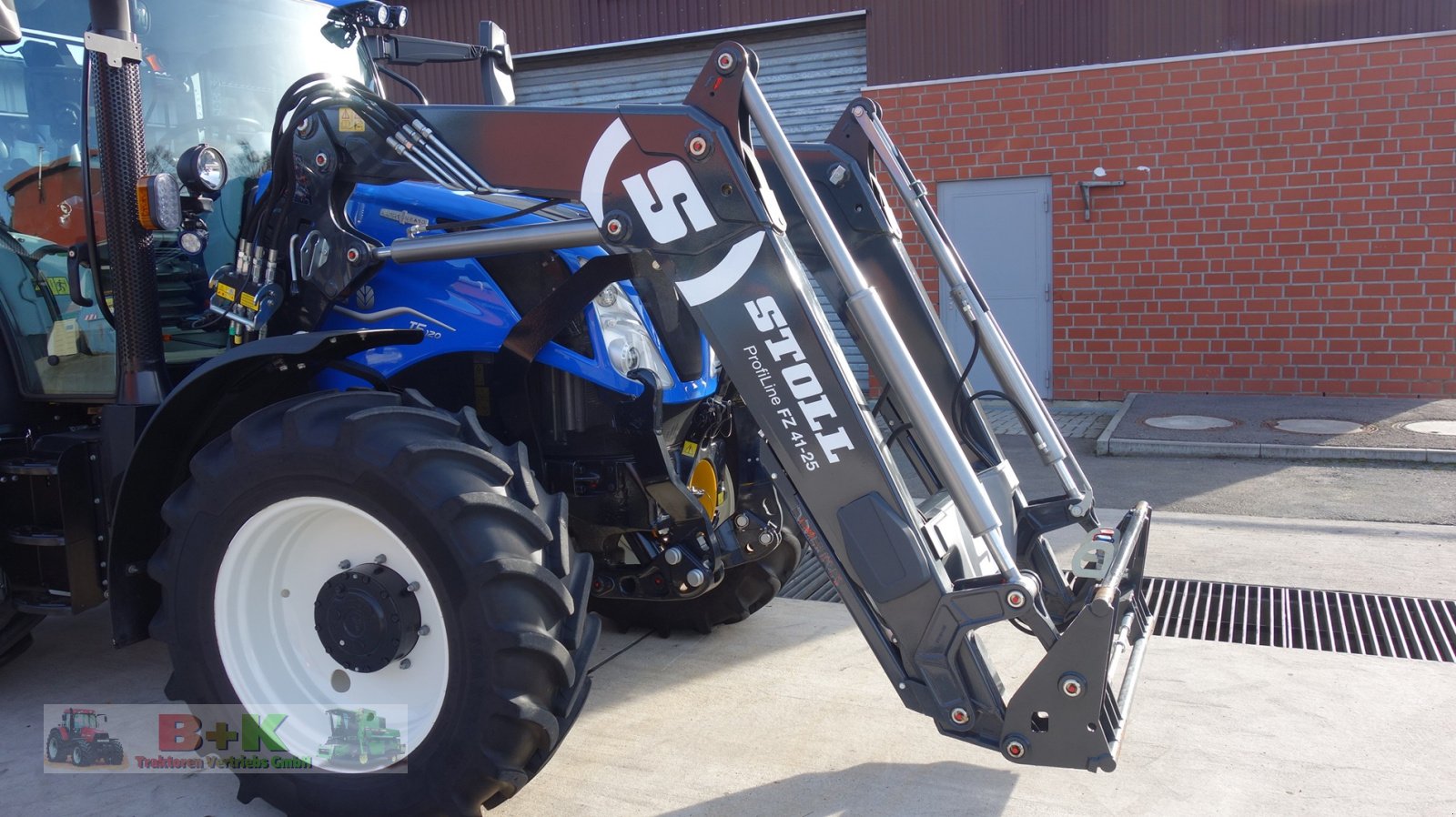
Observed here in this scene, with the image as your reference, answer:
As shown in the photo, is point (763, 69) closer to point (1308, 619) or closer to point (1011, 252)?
point (1011, 252)

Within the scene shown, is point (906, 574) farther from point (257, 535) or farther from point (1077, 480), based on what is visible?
point (257, 535)

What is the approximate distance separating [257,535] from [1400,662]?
13.0ft

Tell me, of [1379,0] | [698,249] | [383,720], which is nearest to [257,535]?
[383,720]

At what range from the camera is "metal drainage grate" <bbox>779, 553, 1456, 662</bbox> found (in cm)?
422

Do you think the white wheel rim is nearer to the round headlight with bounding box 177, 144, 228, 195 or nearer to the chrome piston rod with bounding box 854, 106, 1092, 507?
the round headlight with bounding box 177, 144, 228, 195

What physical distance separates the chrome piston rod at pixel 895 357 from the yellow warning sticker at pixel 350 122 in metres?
1.24

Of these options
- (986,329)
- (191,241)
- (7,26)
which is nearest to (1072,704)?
(986,329)

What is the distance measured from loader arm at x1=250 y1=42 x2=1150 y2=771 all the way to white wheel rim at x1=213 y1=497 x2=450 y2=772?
0.74 metres

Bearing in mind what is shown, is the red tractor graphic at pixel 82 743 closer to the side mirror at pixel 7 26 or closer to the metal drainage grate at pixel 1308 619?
the side mirror at pixel 7 26

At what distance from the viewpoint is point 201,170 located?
3.30 meters

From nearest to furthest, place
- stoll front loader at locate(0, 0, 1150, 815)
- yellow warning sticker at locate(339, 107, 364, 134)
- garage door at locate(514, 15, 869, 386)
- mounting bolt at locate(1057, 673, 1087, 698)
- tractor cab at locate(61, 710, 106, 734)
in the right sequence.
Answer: mounting bolt at locate(1057, 673, 1087, 698)
stoll front loader at locate(0, 0, 1150, 815)
yellow warning sticker at locate(339, 107, 364, 134)
tractor cab at locate(61, 710, 106, 734)
garage door at locate(514, 15, 869, 386)

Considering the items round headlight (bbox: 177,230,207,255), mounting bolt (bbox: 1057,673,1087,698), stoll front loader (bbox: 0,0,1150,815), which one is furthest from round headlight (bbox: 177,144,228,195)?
mounting bolt (bbox: 1057,673,1087,698)

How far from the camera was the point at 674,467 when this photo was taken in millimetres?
3367

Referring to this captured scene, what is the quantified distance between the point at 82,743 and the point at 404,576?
5.03 ft
